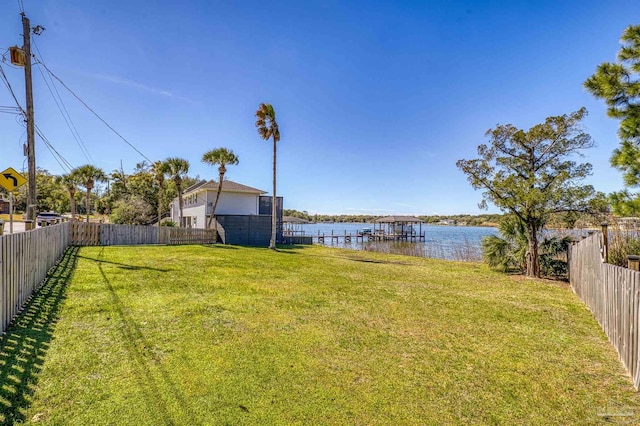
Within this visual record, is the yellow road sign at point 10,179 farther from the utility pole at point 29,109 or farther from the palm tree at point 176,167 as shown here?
the palm tree at point 176,167

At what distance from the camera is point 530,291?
9.48 meters

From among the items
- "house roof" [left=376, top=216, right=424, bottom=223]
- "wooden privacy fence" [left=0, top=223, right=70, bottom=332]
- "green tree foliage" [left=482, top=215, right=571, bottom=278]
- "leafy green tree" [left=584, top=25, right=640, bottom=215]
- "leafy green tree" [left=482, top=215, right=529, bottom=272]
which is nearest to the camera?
"wooden privacy fence" [left=0, top=223, right=70, bottom=332]

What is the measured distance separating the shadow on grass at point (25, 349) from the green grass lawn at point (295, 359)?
0.06 ft

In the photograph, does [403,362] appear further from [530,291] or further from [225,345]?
[530,291]

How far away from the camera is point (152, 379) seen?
3471 mm

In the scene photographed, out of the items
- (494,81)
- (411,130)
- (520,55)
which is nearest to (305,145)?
(411,130)

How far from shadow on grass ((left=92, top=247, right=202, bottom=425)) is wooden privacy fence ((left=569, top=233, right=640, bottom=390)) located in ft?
17.1

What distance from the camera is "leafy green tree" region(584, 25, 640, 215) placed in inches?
250

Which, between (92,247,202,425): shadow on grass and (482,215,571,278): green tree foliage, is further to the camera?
(482,215,571,278): green tree foliage

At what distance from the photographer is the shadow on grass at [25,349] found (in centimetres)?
289

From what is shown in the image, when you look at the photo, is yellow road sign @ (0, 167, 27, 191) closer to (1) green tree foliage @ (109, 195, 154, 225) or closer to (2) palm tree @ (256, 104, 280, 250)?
(2) palm tree @ (256, 104, 280, 250)

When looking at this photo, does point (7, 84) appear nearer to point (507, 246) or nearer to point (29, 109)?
point (29, 109)

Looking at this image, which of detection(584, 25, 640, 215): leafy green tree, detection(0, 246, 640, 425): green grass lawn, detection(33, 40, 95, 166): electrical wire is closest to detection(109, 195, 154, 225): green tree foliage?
detection(33, 40, 95, 166): electrical wire

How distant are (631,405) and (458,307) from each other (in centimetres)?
396
